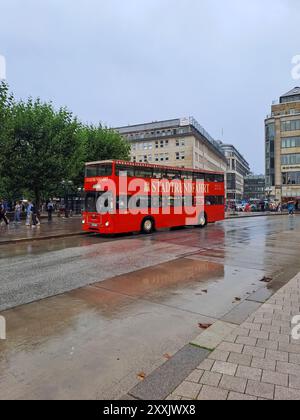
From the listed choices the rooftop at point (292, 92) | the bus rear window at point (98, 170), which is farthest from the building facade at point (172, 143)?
the bus rear window at point (98, 170)

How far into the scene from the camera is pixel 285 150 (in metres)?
67.1

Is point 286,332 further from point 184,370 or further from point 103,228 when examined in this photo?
point 103,228

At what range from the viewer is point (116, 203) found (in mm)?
16734

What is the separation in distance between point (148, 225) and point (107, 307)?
12930 millimetres

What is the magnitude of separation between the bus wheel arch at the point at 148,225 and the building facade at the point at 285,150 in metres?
54.8

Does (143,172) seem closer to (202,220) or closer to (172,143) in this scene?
(202,220)

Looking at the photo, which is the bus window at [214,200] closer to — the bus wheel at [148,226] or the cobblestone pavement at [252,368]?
the bus wheel at [148,226]

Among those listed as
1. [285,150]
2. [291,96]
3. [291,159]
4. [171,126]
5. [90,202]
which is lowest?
[90,202]

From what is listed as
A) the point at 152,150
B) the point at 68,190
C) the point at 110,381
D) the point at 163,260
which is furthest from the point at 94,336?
the point at 152,150

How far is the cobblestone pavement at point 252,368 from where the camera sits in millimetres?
3088

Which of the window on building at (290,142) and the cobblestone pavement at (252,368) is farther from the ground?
the window on building at (290,142)

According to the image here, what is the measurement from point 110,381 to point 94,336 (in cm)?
122

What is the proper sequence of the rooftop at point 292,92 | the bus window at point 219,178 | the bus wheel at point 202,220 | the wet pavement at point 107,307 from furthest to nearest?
the rooftop at point 292,92 < the bus window at point 219,178 < the bus wheel at point 202,220 < the wet pavement at point 107,307

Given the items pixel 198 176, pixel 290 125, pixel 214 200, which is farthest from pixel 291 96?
pixel 198 176
